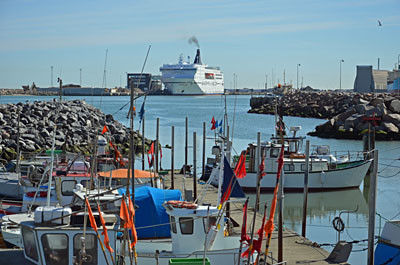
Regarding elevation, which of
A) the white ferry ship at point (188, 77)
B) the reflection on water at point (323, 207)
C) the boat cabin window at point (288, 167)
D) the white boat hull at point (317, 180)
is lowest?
the reflection on water at point (323, 207)

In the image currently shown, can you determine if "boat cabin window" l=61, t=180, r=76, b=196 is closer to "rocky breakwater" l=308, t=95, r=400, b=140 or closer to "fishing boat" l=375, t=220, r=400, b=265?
"fishing boat" l=375, t=220, r=400, b=265

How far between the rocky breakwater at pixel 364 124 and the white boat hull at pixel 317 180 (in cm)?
2184

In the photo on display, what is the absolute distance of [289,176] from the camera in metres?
29.3

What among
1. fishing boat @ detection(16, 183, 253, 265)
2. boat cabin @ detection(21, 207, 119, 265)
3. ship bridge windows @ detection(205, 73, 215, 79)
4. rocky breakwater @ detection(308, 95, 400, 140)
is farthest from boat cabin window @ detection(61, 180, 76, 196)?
ship bridge windows @ detection(205, 73, 215, 79)

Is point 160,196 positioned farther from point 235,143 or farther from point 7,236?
point 235,143

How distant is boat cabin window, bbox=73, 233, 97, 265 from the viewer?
11.1 m

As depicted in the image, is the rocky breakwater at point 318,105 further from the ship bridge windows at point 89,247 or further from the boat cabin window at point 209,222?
the ship bridge windows at point 89,247

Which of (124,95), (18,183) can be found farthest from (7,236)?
(124,95)

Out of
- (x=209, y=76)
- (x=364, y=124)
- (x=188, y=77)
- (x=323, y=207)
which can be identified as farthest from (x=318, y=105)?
(x=209, y=76)

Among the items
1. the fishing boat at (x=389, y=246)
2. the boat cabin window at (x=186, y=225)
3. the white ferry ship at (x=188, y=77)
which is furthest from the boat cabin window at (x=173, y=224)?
the white ferry ship at (x=188, y=77)

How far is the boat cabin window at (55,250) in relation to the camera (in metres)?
11.1

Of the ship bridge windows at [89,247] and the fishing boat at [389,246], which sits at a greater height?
the ship bridge windows at [89,247]

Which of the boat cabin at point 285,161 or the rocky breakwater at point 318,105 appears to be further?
the rocky breakwater at point 318,105

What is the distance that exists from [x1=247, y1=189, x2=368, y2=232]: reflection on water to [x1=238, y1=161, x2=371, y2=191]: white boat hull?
315mm
